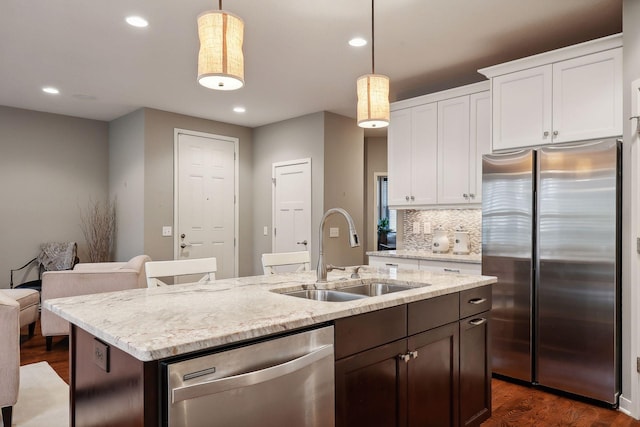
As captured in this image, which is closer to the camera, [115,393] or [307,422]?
[115,393]

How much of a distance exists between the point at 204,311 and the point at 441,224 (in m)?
3.54

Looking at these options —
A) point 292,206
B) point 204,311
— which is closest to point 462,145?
point 292,206

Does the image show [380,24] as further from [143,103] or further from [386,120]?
[143,103]

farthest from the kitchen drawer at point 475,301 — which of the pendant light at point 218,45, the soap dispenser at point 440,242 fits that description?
the soap dispenser at point 440,242

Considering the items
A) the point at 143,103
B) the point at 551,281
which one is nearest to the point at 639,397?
the point at 551,281

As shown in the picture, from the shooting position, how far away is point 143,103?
17.1 feet

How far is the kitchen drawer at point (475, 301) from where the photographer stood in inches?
89.1

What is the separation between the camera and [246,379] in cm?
127

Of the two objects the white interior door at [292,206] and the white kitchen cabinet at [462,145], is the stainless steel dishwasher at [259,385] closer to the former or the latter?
the white kitchen cabinet at [462,145]

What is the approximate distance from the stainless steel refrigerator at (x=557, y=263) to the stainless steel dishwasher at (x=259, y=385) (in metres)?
2.27

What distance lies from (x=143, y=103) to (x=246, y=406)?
15.7 ft

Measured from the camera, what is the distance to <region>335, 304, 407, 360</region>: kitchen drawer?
5.29 feet

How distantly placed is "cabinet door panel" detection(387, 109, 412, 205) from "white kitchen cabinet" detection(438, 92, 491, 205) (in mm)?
387

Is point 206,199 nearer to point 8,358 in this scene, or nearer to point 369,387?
point 8,358
